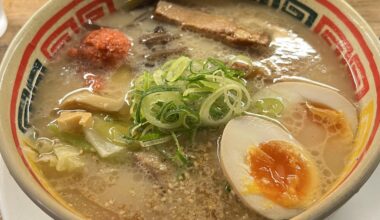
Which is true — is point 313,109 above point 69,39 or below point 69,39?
above

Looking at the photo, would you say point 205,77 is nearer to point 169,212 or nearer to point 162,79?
point 162,79

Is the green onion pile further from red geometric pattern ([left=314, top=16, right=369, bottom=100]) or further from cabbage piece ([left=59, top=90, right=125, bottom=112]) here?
red geometric pattern ([left=314, top=16, right=369, bottom=100])

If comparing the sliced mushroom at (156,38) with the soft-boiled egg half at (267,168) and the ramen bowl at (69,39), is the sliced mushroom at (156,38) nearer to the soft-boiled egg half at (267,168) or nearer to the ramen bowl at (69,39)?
the ramen bowl at (69,39)

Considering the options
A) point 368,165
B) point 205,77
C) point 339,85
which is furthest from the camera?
point 339,85

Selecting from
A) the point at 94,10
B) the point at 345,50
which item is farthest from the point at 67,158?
the point at 345,50

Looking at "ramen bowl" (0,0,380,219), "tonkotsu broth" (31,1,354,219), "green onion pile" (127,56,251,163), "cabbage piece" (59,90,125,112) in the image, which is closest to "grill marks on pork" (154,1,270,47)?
"tonkotsu broth" (31,1,354,219)

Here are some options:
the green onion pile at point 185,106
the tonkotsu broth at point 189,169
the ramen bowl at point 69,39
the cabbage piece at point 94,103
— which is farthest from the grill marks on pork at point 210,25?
the cabbage piece at point 94,103

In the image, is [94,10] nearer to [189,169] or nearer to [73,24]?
[73,24]

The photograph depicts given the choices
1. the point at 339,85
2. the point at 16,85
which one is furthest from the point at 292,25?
the point at 16,85
